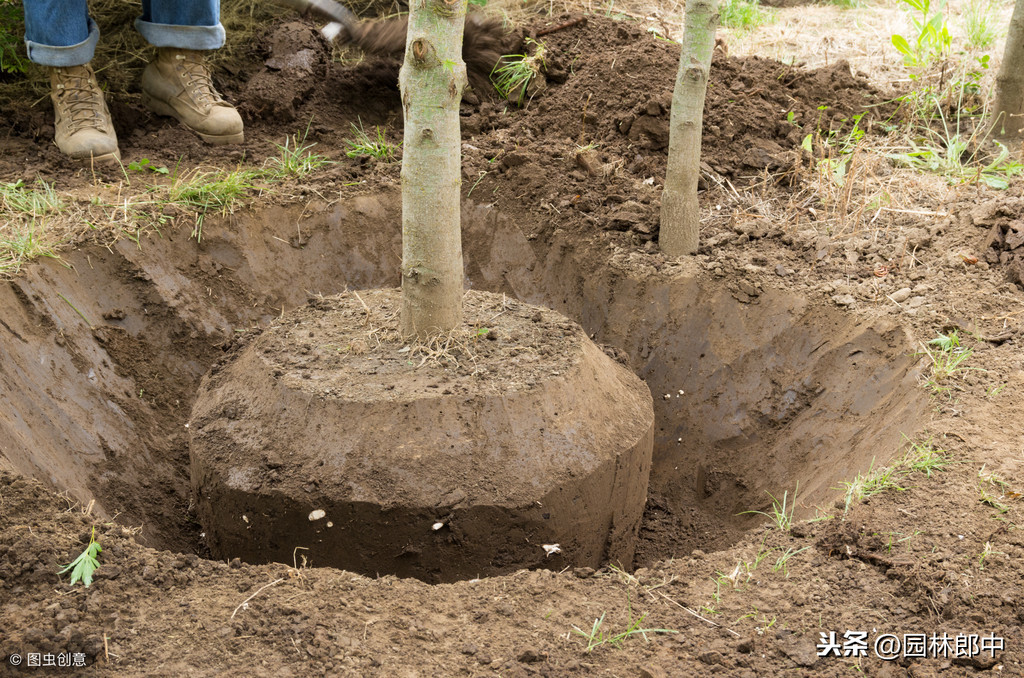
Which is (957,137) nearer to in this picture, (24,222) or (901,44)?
(901,44)

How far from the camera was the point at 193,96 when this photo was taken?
4656mm

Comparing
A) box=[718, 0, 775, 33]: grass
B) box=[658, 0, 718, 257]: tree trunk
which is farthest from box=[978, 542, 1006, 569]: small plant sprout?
box=[718, 0, 775, 33]: grass

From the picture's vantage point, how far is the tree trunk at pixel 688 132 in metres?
3.44

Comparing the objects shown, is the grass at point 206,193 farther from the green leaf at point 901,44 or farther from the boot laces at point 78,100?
the green leaf at point 901,44

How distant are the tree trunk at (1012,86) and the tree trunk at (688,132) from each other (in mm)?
1724

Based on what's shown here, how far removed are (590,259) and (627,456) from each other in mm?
1303

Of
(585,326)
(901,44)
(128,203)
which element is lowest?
(585,326)

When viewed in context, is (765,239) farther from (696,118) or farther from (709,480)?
(709,480)

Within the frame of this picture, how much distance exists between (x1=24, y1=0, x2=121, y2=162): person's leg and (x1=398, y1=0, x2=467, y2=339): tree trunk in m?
2.27

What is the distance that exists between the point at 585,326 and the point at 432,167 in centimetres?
152

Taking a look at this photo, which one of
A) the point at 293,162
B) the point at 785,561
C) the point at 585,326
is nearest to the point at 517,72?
the point at 293,162

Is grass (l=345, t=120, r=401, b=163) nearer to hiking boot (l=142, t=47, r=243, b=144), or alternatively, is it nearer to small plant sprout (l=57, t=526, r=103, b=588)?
hiking boot (l=142, t=47, r=243, b=144)

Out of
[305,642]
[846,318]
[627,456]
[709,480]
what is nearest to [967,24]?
[846,318]

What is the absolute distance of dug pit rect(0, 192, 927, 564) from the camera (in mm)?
3145
